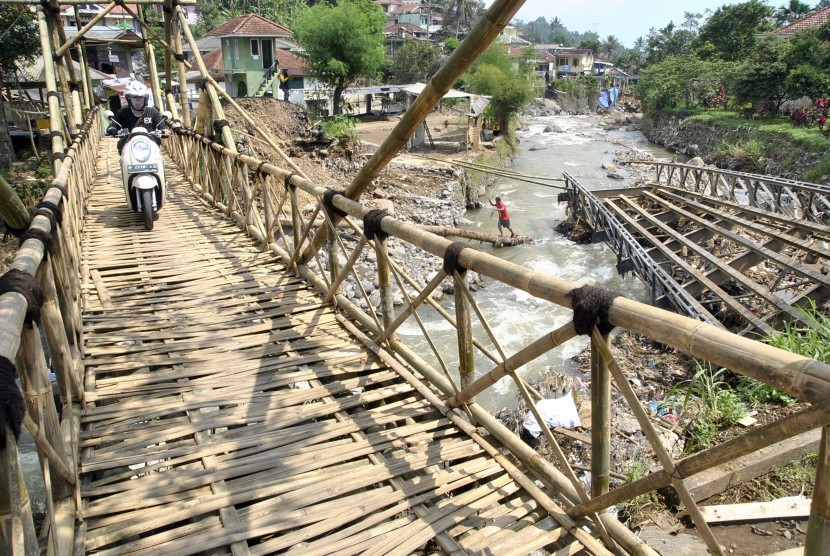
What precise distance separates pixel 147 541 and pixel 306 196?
12.4 metres

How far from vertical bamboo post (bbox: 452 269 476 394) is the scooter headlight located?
5.05 m

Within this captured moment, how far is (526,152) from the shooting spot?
30500mm

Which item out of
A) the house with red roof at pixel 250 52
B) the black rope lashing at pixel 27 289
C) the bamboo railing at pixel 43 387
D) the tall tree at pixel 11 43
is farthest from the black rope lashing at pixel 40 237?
the house with red roof at pixel 250 52

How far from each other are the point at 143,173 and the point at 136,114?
930mm

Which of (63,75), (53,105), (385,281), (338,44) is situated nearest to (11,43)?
(63,75)

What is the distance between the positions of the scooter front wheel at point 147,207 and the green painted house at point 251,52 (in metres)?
24.8

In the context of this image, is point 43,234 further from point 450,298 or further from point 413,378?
point 450,298

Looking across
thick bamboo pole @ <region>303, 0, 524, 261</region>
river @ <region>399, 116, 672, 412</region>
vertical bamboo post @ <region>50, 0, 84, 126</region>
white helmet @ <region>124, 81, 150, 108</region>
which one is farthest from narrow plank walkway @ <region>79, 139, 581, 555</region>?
vertical bamboo post @ <region>50, 0, 84, 126</region>

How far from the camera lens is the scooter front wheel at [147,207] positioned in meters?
6.39

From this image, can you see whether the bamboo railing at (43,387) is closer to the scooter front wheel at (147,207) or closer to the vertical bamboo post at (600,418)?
the vertical bamboo post at (600,418)

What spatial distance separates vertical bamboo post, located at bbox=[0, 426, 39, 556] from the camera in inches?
57.3

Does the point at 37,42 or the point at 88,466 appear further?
the point at 37,42

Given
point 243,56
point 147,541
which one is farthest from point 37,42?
point 147,541

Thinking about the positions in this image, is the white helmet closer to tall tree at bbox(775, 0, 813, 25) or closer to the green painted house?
the green painted house
